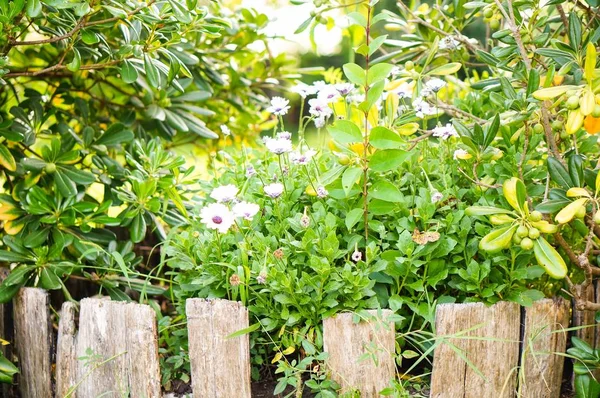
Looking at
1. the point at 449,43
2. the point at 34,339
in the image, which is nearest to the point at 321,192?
the point at 449,43

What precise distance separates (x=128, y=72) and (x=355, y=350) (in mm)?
938

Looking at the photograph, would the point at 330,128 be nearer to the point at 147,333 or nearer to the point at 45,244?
the point at 147,333

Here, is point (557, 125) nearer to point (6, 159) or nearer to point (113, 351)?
point (113, 351)

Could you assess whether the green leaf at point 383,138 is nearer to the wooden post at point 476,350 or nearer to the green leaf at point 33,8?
the wooden post at point 476,350

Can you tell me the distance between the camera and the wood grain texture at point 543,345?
1.48 metres

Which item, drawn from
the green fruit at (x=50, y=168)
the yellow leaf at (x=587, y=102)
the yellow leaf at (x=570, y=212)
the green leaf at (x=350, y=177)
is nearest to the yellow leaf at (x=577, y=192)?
the yellow leaf at (x=570, y=212)

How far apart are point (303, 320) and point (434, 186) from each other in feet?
1.61

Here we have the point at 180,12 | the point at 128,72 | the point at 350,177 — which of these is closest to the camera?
the point at 350,177

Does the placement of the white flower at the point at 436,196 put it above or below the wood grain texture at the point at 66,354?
above

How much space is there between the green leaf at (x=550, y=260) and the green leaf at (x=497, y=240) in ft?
0.19

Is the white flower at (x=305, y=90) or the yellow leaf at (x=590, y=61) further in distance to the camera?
the white flower at (x=305, y=90)

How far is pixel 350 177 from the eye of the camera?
138cm

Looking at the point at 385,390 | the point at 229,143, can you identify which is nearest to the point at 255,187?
the point at 385,390

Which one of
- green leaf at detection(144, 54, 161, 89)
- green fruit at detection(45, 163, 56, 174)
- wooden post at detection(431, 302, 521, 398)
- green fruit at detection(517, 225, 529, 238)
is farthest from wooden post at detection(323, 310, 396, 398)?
green fruit at detection(45, 163, 56, 174)
